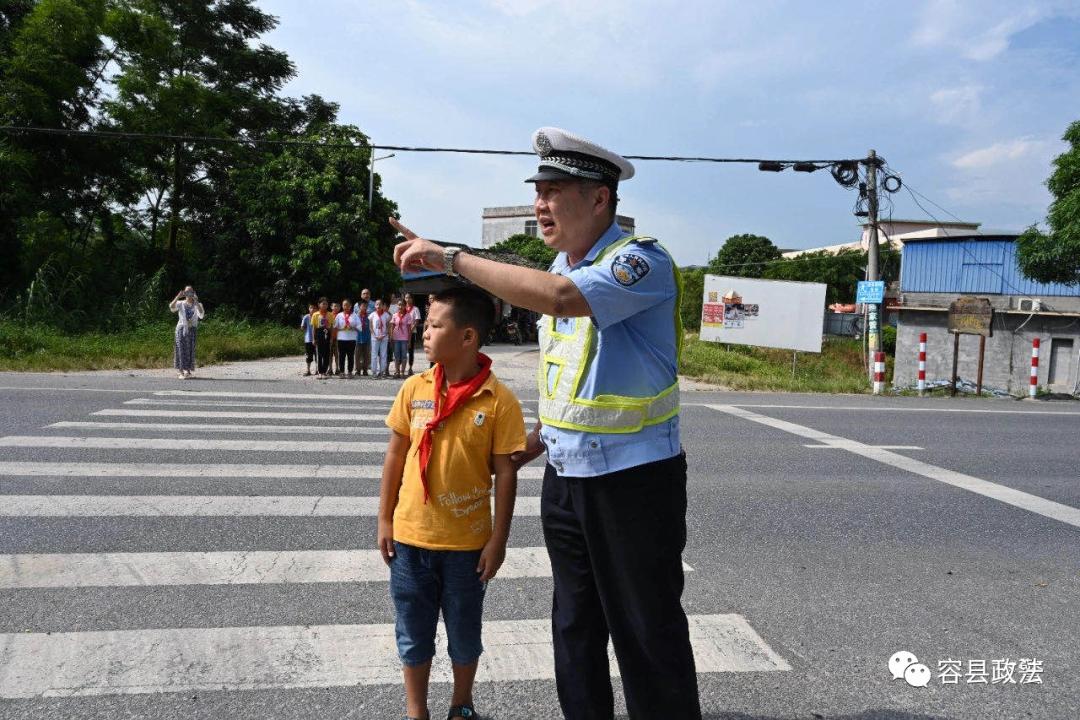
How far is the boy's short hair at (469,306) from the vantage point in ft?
8.18

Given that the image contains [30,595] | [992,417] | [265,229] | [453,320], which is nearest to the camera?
[453,320]

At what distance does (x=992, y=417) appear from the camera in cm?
1178

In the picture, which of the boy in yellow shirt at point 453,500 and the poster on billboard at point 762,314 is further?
the poster on billboard at point 762,314

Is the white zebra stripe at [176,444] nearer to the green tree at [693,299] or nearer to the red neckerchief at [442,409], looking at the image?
the red neckerchief at [442,409]

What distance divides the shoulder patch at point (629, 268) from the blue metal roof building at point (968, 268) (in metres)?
26.3

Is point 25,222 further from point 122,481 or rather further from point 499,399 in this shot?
point 499,399

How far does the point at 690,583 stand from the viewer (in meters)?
4.07

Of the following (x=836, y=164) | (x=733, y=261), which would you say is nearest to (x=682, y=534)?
(x=836, y=164)

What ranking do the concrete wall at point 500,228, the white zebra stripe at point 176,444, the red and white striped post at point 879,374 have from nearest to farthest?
the white zebra stripe at point 176,444, the red and white striped post at point 879,374, the concrete wall at point 500,228

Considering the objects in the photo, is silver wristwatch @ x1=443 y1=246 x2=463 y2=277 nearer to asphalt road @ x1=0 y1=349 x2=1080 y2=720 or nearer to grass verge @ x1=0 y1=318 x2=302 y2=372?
asphalt road @ x1=0 y1=349 x2=1080 y2=720

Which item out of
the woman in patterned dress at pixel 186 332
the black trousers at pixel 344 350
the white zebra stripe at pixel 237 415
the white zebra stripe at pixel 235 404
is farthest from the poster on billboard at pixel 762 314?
the woman in patterned dress at pixel 186 332

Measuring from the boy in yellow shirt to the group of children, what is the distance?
43.3ft

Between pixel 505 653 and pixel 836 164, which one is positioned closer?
pixel 505 653

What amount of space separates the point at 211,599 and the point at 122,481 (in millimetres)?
2625
